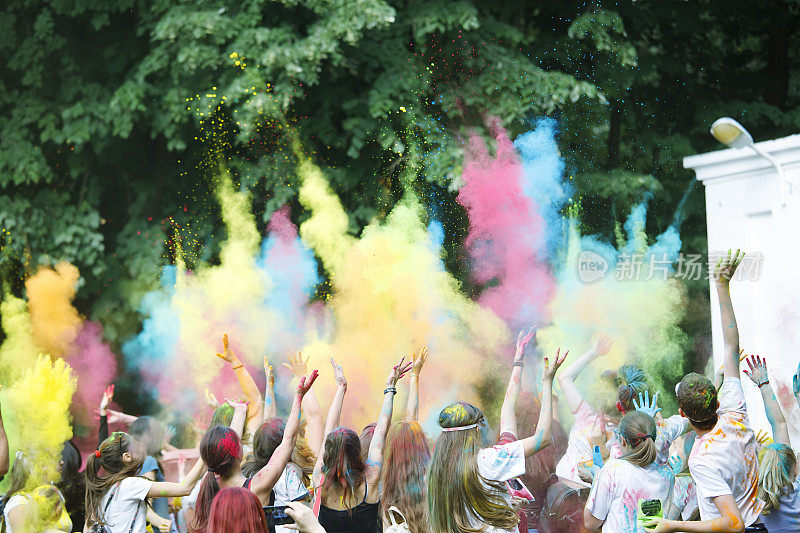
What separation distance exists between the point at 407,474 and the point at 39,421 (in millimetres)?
3941

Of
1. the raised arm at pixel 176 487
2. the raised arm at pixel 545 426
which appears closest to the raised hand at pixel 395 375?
the raised arm at pixel 545 426

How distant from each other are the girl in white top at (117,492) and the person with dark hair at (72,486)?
1.21 m

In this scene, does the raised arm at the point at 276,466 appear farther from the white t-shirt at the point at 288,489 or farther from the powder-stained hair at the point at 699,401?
the powder-stained hair at the point at 699,401

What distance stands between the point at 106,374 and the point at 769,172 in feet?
25.7

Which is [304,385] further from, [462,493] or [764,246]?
[764,246]

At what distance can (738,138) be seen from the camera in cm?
722

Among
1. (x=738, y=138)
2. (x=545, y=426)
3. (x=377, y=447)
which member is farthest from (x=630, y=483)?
(x=738, y=138)

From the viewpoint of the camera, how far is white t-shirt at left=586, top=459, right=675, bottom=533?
12.3 feet

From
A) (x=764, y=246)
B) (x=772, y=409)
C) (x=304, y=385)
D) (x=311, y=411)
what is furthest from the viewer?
(x=764, y=246)

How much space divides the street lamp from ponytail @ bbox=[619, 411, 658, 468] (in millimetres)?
3905

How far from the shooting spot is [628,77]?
1177 cm

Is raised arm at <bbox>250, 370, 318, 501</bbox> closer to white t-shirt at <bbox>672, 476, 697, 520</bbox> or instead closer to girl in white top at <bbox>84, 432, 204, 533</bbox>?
girl in white top at <bbox>84, 432, 204, 533</bbox>

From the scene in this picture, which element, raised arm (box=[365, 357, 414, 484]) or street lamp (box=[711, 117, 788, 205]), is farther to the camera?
street lamp (box=[711, 117, 788, 205])

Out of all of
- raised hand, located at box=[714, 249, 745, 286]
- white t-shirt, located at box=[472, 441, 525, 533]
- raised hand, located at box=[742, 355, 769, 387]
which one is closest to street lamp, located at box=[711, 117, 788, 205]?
raised hand, located at box=[714, 249, 745, 286]
